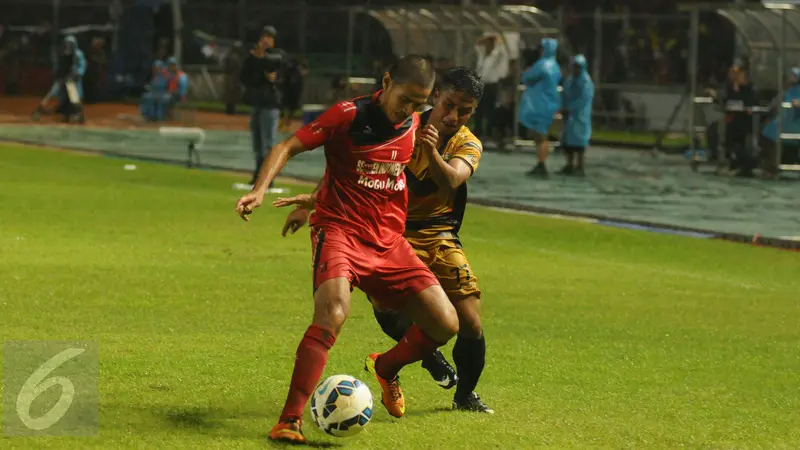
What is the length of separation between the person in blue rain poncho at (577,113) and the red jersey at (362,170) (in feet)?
65.3

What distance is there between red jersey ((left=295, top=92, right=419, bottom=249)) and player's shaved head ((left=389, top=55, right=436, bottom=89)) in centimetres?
25

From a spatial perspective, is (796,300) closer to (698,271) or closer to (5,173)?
(698,271)

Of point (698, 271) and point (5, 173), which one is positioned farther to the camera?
point (5, 173)

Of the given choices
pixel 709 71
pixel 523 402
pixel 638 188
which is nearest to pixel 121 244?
pixel 523 402

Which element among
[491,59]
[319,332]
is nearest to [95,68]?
[491,59]

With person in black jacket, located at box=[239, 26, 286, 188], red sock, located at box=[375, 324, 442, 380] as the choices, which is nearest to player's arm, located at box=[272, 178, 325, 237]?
red sock, located at box=[375, 324, 442, 380]

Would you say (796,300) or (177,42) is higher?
(177,42)

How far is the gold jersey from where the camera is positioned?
334 inches

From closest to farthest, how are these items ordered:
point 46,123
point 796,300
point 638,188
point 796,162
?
point 796,300 < point 638,188 < point 796,162 < point 46,123

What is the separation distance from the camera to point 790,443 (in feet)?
26.4

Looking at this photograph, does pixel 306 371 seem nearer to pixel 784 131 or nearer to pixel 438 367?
pixel 438 367

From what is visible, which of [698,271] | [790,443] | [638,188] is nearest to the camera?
[790,443]

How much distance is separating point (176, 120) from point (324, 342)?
3371cm

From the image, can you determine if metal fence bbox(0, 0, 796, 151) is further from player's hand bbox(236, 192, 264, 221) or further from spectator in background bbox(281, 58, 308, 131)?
player's hand bbox(236, 192, 264, 221)
